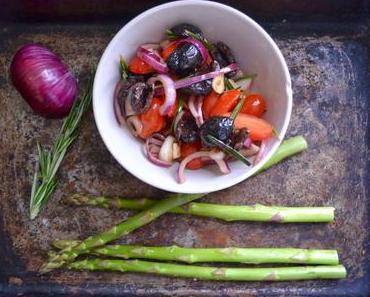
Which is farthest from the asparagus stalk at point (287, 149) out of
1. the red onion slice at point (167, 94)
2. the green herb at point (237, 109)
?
the red onion slice at point (167, 94)

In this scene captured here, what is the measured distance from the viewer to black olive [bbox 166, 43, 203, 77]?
5.77ft

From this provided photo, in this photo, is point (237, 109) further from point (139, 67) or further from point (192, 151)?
point (139, 67)

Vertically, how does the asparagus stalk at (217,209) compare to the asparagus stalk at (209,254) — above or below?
above

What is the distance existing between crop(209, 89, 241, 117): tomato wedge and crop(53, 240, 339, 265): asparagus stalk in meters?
0.42

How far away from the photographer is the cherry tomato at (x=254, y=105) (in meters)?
1.84

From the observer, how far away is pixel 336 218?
2.04 m

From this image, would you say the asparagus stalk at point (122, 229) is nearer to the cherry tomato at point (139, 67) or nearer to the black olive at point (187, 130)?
the black olive at point (187, 130)

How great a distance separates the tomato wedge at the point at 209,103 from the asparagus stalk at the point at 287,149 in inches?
10.7

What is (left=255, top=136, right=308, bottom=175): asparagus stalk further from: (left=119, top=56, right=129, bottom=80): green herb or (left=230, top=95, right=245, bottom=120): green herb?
(left=119, top=56, right=129, bottom=80): green herb

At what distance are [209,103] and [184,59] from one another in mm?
141

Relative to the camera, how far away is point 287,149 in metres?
1.99

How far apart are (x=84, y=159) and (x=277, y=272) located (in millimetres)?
645

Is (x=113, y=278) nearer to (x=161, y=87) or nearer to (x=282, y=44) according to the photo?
(x=161, y=87)

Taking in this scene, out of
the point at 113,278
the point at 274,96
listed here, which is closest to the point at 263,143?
the point at 274,96
